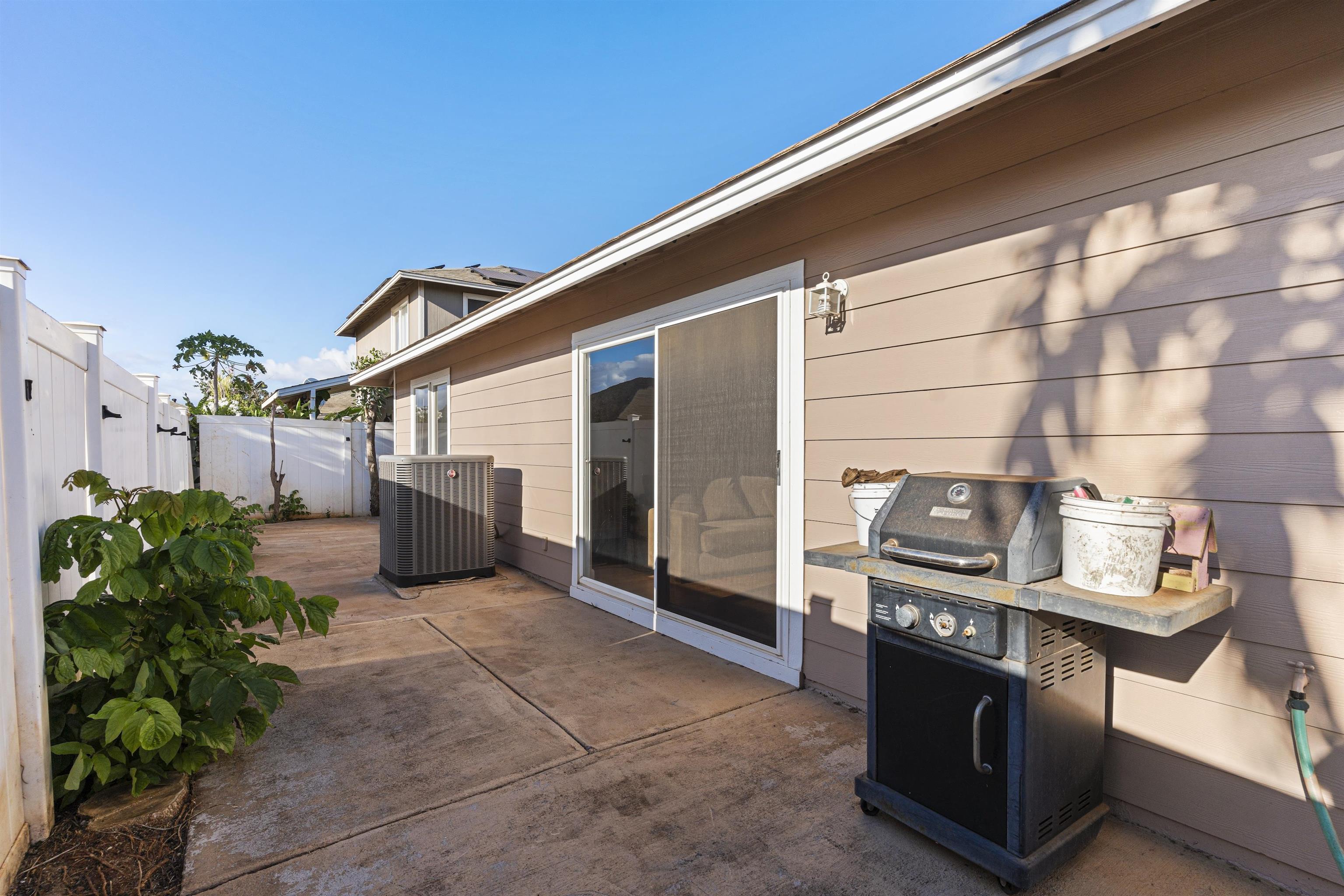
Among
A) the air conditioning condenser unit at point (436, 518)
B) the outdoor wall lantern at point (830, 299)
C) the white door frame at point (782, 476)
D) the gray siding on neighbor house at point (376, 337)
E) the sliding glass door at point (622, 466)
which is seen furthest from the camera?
the gray siding on neighbor house at point (376, 337)

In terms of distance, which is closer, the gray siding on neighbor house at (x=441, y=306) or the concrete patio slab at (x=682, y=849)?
the concrete patio slab at (x=682, y=849)

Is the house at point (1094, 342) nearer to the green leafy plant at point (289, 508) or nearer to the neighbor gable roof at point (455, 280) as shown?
the neighbor gable roof at point (455, 280)

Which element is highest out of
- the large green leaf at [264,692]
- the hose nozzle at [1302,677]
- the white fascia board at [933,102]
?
the white fascia board at [933,102]

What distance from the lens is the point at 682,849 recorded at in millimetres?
1676

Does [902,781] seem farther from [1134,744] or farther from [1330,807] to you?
[1330,807]

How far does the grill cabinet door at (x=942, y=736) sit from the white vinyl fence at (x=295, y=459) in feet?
35.5

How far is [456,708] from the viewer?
8.61ft

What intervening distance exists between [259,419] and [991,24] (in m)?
11.4

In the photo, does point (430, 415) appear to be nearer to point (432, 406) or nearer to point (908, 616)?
point (432, 406)

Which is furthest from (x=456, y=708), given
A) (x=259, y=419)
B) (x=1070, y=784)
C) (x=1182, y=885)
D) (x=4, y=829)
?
(x=259, y=419)

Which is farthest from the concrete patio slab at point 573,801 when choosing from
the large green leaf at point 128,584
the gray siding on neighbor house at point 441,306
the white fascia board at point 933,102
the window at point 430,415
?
the gray siding on neighbor house at point 441,306

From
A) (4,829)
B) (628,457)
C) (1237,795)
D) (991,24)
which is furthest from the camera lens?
(991,24)

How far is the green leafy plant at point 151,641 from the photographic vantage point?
65.0 inches

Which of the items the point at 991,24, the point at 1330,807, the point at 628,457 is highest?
the point at 991,24
